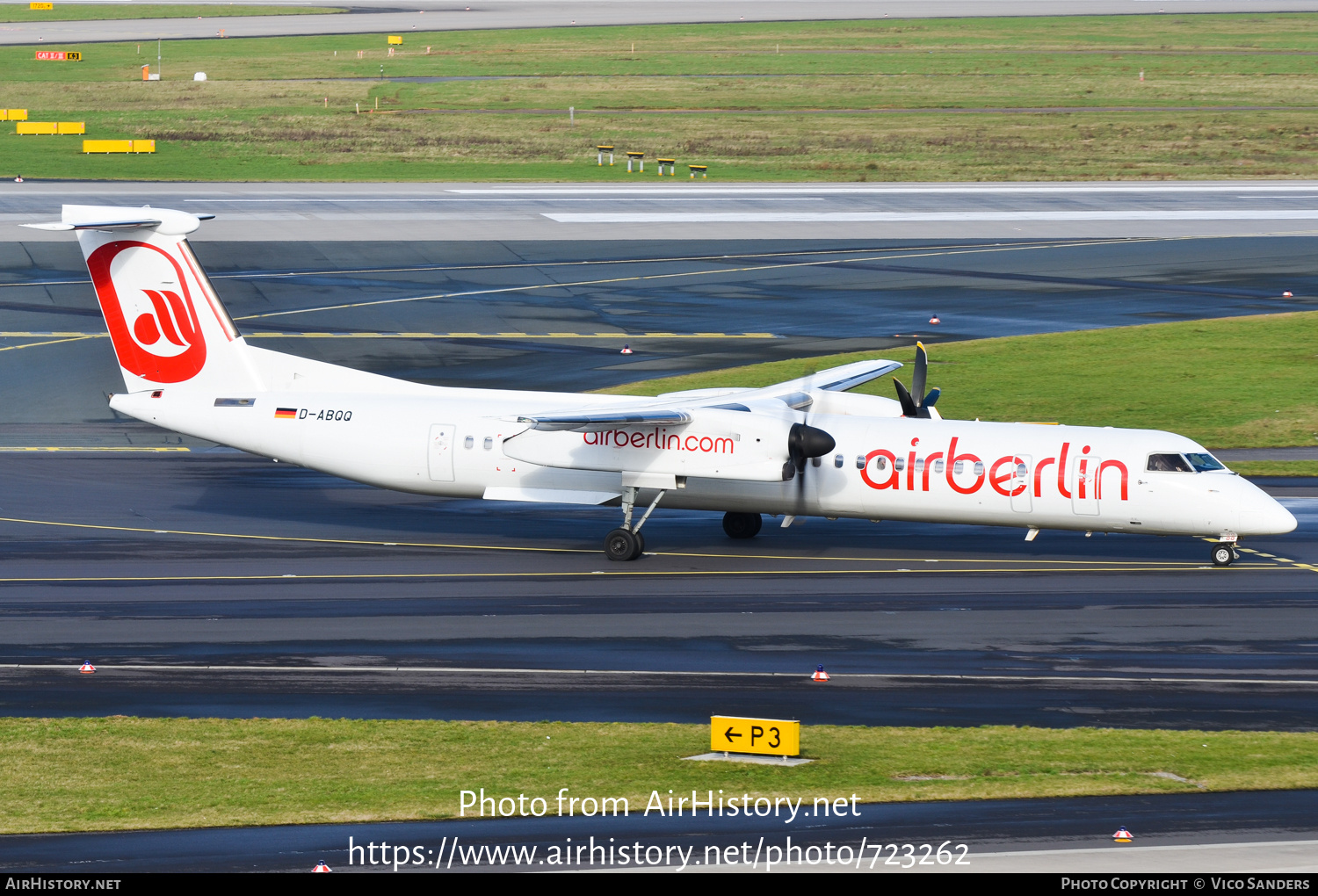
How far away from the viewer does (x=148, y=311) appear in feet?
109

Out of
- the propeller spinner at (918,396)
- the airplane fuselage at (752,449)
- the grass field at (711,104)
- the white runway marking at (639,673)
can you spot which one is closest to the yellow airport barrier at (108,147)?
the grass field at (711,104)

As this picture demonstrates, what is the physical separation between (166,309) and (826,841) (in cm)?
2207

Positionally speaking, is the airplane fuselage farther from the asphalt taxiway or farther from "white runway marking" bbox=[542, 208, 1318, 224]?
"white runway marking" bbox=[542, 208, 1318, 224]

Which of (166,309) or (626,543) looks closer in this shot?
(626,543)

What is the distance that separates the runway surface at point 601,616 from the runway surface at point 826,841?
4.28 meters

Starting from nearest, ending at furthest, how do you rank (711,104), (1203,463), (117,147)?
(1203,463)
(117,147)
(711,104)

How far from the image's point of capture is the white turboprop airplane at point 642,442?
29766mm

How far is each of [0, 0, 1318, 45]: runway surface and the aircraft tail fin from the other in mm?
113185

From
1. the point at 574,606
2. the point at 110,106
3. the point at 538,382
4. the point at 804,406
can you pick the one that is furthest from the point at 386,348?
the point at 110,106

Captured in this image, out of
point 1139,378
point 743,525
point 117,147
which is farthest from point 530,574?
point 117,147

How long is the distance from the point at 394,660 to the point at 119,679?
408 centimetres

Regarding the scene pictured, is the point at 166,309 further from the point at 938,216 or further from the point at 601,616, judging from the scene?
the point at 938,216

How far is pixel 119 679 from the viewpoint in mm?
23531
